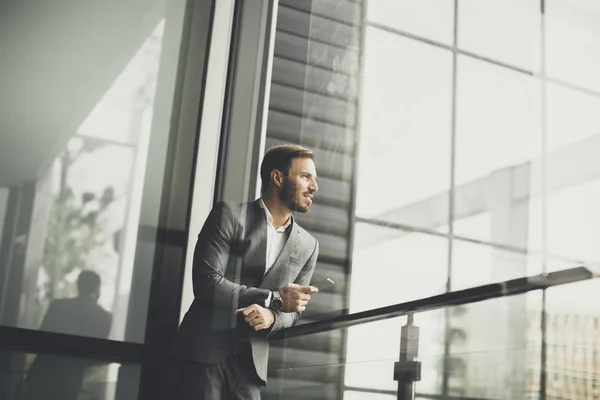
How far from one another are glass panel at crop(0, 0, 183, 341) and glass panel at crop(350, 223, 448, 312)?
1.02 m

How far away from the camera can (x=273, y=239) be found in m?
2.24

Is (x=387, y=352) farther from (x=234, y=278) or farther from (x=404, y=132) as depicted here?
(x=404, y=132)

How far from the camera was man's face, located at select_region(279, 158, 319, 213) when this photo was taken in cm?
233

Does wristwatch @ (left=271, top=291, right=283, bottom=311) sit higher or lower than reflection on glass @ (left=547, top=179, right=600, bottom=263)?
lower

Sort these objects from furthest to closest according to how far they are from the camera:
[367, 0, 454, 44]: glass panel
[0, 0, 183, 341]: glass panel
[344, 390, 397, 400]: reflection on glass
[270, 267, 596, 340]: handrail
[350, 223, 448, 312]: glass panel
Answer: [0, 0, 183, 341]: glass panel, [367, 0, 454, 44]: glass panel, [350, 223, 448, 312]: glass panel, [344, 390, 397, 400]: reflection on glass, [270, 267, 596, 340]: handrail

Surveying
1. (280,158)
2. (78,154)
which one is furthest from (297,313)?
(78,154)

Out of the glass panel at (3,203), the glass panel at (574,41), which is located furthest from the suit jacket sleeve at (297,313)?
the glass panel at (3,203)

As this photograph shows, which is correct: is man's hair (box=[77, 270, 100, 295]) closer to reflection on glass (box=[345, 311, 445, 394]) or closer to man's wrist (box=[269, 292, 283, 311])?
man's wrist (box=[269, 292, 283, 311])

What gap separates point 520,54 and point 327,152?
0.75 metres

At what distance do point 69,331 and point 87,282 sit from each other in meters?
0.20

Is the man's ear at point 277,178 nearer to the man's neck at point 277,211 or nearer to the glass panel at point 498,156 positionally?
the man's neck at point 277,211

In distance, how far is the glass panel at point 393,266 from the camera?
2.03 meters

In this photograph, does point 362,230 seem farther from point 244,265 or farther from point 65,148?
point 65,148

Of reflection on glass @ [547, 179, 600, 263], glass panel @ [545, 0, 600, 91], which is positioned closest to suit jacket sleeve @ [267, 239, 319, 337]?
reflection on glass @ [547, 179, 600, 263]
